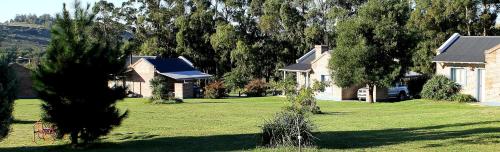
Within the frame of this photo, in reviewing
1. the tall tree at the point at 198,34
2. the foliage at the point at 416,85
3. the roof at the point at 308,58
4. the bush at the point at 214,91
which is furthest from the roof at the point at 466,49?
the tall tree at the point at 198,34

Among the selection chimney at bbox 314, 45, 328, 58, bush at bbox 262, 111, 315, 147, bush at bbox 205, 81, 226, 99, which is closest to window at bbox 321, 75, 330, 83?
chimney at bbox 314, 45, 328, 58

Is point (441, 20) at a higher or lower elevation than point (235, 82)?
higher

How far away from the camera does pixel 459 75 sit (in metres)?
41.4

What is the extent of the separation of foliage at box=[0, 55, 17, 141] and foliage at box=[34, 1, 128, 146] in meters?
1.06

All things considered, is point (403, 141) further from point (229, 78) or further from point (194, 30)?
point (194, 30)

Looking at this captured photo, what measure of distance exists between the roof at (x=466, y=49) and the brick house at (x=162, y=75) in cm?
2448

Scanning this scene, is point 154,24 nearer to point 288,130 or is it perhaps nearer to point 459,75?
point 459,75

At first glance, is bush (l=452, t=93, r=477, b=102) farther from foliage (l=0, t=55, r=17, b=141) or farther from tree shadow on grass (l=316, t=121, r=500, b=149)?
foliage (l=0, t=55, r=17, b=141)

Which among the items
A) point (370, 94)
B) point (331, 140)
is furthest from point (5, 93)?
point (370, 94)

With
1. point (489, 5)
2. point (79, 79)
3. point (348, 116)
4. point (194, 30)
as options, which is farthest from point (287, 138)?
point (194, 30)

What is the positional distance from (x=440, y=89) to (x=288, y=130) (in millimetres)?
24839

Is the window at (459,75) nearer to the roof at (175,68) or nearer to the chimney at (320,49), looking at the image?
the chimney at (320,49)

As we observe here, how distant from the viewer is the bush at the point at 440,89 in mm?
40531

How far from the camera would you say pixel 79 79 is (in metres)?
20.8
